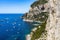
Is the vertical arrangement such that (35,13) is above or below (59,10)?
below

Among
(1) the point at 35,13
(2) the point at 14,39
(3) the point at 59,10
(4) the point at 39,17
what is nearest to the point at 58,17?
(3) the point at 59,10

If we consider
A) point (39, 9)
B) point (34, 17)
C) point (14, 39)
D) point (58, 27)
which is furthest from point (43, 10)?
point (58, 27)

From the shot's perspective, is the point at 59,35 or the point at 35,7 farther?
the point at 35,7

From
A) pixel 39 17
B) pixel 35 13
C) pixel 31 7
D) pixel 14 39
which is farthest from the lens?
pixel 31 7

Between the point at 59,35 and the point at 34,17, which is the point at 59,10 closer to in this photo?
the point at 59,35

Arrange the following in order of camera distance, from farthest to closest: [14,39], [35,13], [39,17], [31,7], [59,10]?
[31,7], [35,13], [39,17], [14,39], [59,10]

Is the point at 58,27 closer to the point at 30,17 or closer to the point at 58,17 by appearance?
the point at 58,17

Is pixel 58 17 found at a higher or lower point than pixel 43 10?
higher

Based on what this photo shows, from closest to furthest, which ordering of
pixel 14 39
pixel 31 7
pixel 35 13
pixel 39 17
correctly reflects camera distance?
pixel 14 39 < pixel 39 17 < pixel 35 13 < pixel 31 7

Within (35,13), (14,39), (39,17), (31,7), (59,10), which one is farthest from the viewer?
(31,7)
